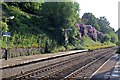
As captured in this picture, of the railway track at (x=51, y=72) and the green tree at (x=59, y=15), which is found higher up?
the green tree at (x=59, y=15)

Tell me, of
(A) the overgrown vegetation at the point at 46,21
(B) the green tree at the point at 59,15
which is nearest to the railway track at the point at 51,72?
(A) the overgrown vegetation at the point at 46,21

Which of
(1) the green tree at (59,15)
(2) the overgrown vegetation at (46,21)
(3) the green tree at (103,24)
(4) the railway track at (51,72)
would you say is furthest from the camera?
(3) the green tree at (103,24)

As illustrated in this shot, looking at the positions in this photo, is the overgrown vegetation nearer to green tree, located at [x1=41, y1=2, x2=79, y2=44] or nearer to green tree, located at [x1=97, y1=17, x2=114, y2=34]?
green tree, located at [x1=41, y1=2, x2=79, y2=44]

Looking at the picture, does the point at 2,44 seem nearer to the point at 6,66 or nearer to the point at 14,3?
the point at 6,66

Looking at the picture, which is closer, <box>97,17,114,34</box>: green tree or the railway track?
the railway track

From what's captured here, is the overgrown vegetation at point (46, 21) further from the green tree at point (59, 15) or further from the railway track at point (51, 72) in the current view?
the railway track at point (51, 72)

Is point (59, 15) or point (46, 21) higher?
point (59, 15)

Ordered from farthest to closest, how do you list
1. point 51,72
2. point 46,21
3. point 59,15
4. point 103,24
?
point 103,24
point 59,15
point 46,21
point 51,72

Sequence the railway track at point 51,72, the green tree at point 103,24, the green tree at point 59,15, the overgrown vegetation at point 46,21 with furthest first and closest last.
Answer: the green tree at point 103,24 → the green tree at point 59,15 → the overgrown vegetation at point 46,21 → the railway track at point 51,72

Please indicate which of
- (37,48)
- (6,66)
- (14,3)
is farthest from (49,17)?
(6,66)

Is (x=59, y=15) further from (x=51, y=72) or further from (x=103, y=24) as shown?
(x=103, y=24)

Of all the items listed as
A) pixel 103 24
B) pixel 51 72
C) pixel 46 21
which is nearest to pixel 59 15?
pixel 46 21

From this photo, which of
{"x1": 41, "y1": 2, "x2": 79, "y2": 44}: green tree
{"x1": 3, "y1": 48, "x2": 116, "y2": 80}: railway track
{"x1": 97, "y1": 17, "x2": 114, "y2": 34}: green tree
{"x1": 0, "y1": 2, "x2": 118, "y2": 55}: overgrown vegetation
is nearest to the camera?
{"x1": 3, "y1": 48, "x2": 116, "y2": 80}: railway track

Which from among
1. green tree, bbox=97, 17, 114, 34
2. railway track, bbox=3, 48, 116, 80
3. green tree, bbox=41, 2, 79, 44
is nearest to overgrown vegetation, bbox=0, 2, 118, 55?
green tree, bbox=41, 2, 79, 44
